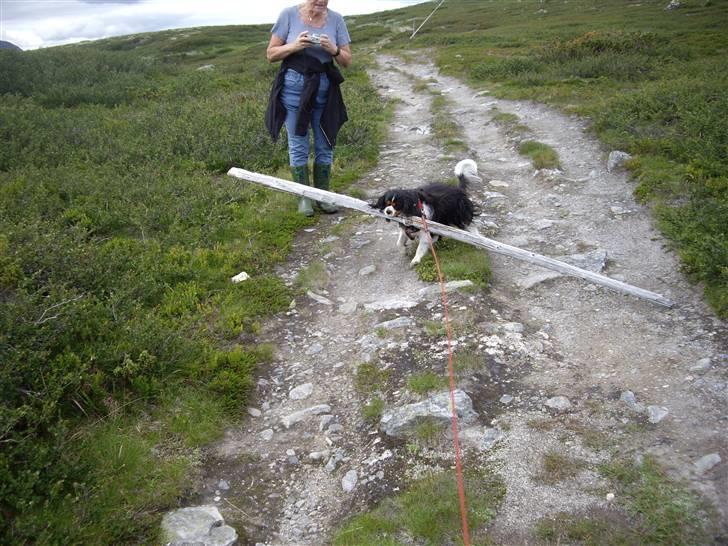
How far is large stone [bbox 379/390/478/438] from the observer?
165 inches

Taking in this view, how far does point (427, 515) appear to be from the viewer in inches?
133

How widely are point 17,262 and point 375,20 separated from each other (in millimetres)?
71700

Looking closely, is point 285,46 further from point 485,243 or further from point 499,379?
point 499,379

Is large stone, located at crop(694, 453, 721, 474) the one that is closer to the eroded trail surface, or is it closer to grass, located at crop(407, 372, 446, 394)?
the eroded trail surface

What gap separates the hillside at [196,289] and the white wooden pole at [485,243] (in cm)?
27

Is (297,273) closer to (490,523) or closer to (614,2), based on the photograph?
(490,523)

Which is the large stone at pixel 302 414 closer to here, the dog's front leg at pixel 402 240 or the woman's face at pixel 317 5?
the dog's front leg at pixel 402 240

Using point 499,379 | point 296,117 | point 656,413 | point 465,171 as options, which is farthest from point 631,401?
point 296,117

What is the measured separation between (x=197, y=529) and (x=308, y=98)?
19.1ft

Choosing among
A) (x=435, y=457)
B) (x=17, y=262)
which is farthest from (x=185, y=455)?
(x=17, y=262)

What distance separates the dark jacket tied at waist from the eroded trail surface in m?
1.60

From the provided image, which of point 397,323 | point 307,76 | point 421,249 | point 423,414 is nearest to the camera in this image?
point 423,414

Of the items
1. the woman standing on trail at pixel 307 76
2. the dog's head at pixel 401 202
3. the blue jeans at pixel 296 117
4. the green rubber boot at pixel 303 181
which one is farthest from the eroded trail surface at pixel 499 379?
the woman standing on trail at pixel 307 76

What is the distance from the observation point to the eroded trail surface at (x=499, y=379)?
3.67m
